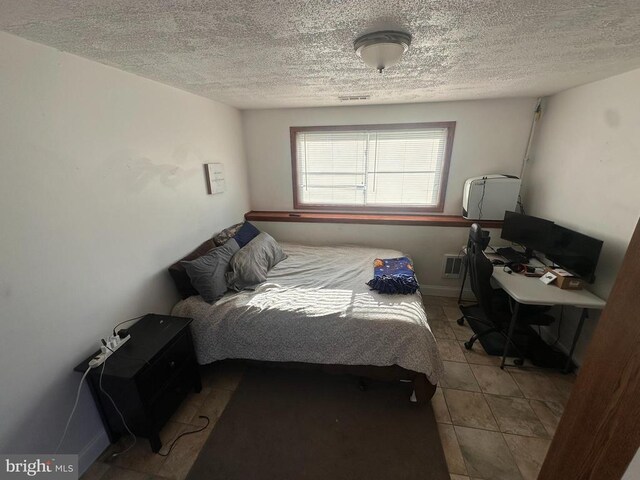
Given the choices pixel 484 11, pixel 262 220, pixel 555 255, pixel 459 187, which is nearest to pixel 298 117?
pixel 262 220

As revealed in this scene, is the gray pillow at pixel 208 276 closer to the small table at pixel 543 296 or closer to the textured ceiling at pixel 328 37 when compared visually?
the textured ceiling at pixel 328 37

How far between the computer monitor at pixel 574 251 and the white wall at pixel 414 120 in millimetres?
751

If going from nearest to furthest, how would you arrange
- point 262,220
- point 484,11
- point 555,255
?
point 484,11
point 555,255
point 262,220

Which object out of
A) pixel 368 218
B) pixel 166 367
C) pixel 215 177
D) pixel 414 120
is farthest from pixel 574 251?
pixel 215 177

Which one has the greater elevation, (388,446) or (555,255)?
(555,255)

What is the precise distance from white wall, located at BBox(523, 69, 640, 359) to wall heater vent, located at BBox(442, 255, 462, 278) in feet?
3.14

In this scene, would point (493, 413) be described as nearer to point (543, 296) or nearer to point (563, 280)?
point (543, 296)

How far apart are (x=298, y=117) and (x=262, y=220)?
1404 mm

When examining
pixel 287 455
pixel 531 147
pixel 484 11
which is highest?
pixel 484 11

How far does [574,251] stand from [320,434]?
2.38m

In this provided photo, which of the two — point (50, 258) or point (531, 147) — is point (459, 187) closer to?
point (531, 147)

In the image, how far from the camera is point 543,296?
1926 mm

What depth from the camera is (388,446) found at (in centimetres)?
158

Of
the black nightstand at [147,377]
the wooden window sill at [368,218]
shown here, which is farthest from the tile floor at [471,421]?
the wooden window sill at [368,218]
